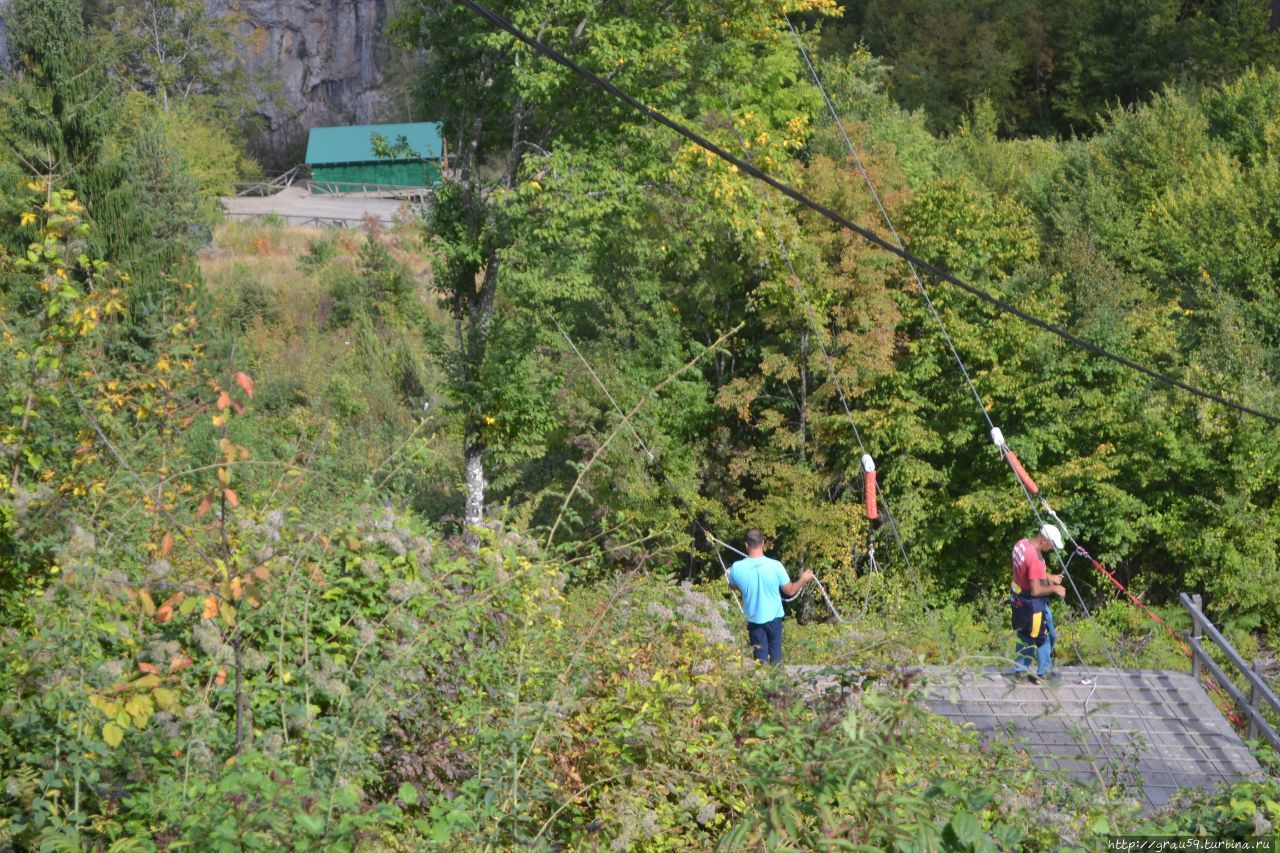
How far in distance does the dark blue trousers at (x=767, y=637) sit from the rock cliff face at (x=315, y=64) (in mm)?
52065

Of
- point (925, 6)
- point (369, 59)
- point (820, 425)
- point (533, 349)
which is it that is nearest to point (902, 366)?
point (820, 425)

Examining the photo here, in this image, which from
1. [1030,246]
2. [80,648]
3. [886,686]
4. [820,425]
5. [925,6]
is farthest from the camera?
[925,6]

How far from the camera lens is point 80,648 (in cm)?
436

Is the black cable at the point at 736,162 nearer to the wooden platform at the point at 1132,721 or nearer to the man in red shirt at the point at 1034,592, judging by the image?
the man in red shirt at the point at 1034,592

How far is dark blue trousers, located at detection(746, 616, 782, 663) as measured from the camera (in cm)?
882

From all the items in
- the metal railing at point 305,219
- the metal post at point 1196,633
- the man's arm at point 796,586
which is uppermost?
the man's arm at point 796,586

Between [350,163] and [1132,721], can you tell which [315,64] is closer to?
[350,163]

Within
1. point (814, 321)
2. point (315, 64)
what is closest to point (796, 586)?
point (814, 321)

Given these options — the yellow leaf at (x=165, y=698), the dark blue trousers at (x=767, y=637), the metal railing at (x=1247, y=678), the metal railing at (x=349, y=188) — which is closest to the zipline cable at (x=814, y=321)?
the metal railing at (x=1247, y=678)

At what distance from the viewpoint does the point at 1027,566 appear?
9969mm

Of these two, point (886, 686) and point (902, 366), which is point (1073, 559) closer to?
point (902, 366)

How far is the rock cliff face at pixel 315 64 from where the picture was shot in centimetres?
5575

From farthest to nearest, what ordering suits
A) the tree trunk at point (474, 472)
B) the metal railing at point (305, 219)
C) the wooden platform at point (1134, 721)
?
the metal railing at point (305, 219) < the tree trunk at point (474, 472) < the wooden platform at point (1134, 721)

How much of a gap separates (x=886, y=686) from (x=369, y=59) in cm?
5762
